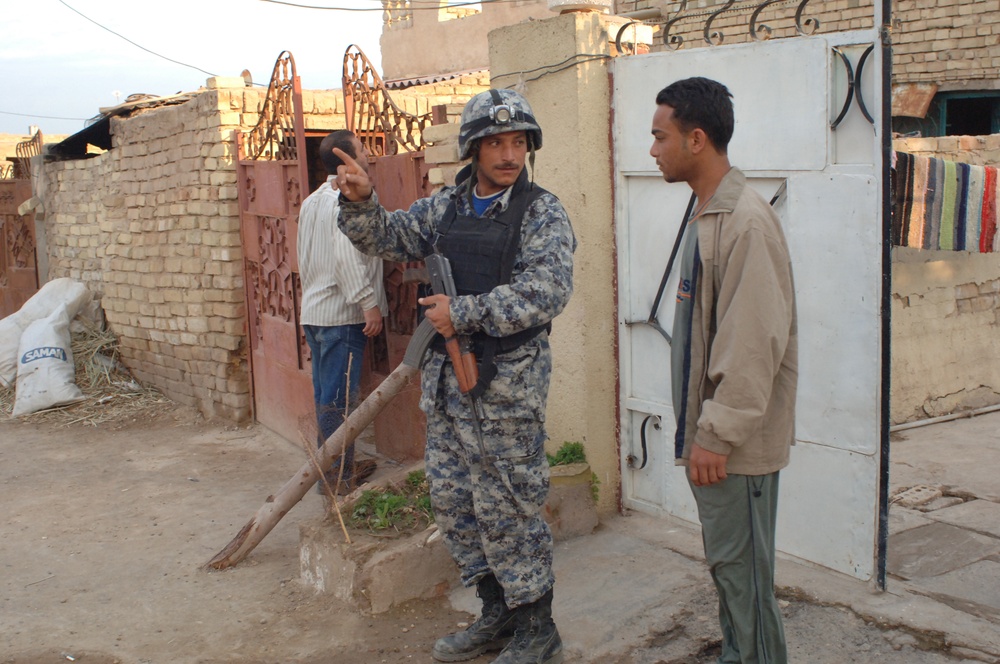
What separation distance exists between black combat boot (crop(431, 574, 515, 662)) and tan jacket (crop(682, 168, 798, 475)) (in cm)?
108

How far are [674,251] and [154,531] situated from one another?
3.07m

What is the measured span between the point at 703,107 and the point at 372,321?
9.74 feet

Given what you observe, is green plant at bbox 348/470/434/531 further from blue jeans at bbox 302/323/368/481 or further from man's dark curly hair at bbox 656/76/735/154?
man's dark curly hair at bbox 656/76/735/154

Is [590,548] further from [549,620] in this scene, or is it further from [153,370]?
[153,370]

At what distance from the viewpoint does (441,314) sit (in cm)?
295

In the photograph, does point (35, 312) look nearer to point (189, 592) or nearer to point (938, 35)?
point (189, 592)

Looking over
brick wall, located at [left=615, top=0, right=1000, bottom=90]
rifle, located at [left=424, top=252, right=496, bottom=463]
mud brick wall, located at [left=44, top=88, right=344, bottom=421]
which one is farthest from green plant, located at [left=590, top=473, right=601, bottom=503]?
brick wall, located at [left=615, top=0, right=1000, bottom=90]

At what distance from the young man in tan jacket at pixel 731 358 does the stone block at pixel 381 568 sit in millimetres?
1457

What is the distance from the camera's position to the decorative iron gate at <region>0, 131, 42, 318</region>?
11.0m

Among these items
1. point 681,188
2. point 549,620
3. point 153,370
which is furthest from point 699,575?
point 153,370

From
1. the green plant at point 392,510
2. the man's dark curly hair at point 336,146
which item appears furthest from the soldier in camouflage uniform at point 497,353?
the man's dark curly hair at point 336,146

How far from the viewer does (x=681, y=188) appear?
3.98m

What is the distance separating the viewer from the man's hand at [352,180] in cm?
308

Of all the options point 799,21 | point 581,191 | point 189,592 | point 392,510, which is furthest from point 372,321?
point 799,21
